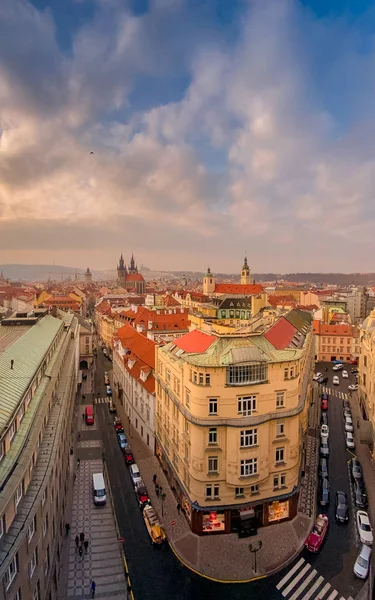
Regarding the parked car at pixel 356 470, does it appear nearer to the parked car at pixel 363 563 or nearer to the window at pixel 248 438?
the parked car at pixel 363 563

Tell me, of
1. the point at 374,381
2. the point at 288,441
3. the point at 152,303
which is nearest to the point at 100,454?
the point at 288,441

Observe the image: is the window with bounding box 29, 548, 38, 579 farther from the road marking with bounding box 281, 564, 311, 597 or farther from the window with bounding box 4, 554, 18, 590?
the road marking with bounding box 281, 564, 311, 597

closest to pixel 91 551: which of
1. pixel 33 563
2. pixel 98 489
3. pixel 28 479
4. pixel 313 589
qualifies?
pixel 98 489

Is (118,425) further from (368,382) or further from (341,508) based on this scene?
(368,382)

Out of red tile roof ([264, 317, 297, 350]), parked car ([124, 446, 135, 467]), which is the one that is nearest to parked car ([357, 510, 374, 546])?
red tile roof ([264, 317, 297, 350])

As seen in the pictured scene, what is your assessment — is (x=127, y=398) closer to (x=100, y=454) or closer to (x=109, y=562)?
(x=100, y=454)

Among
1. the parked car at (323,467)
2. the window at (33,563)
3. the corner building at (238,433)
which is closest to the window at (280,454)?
the corner building at (238,433)
